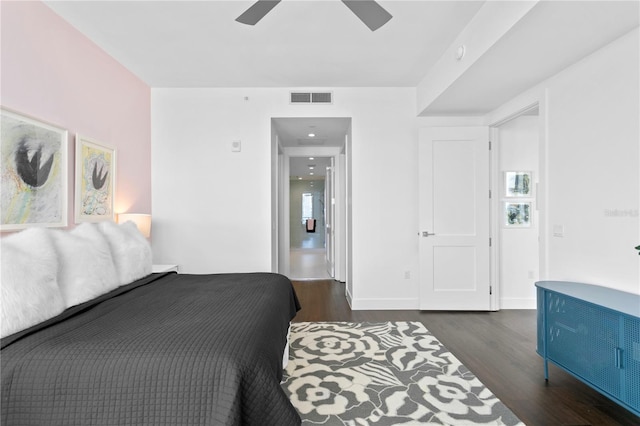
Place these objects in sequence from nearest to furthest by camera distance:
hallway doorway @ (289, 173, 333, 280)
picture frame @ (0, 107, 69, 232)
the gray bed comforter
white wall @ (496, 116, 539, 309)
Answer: the gray bed comforter, picture frame @ (0, 107, 69, 232), white wall @ (496, 116, 539, 309), hallway doorway @ (289, 173, 333, 280)

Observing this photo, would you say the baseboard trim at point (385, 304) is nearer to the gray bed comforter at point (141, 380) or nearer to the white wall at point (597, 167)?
the white wall at point (597, 167)

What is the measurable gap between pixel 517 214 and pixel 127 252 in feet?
14.1

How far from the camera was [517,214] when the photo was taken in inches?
163

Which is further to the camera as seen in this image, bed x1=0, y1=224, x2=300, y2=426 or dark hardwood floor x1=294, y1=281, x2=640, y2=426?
dark hardwood floor x1=294, y1=281, x2=640, y2=426

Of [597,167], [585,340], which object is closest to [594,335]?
[585,340]

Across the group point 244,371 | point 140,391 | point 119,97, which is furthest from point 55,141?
point 244,371

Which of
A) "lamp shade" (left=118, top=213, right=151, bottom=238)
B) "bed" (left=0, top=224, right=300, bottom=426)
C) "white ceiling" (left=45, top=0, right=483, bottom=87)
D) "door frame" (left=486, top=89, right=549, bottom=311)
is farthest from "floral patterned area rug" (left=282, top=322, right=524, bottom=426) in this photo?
"white ceiling" (left=45, top=0, right=483, bottom=87)

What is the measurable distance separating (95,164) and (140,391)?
8.13ft

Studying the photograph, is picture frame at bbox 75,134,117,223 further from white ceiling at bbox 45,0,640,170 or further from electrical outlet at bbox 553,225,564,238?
electrical outlet at bbox 553,225,564,238

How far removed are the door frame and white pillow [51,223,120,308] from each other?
354 centimetres

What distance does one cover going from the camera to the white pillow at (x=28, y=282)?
1498mm

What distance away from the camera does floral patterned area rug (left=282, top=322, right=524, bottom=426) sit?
1.95m

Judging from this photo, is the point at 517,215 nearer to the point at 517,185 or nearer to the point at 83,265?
the point at 517,185

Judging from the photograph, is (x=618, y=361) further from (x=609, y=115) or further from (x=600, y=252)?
(x=609, y=115)
